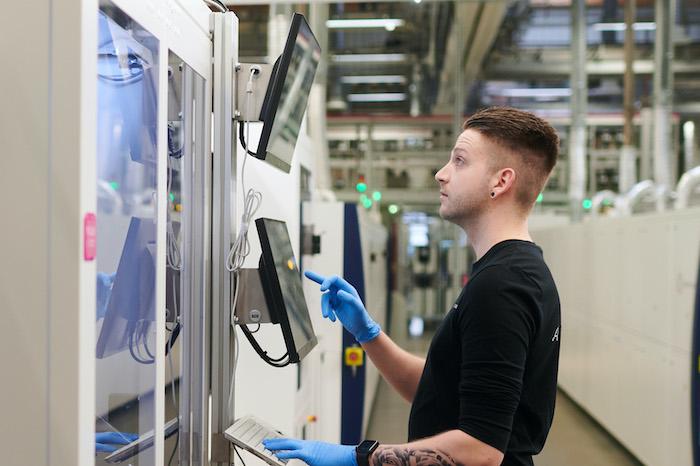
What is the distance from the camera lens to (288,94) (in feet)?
5.64

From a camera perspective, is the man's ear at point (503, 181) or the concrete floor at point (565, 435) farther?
the concrete floor at point (565, 435)

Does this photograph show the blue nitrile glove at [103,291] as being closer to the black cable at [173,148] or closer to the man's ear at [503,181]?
the black cable at [173,148]

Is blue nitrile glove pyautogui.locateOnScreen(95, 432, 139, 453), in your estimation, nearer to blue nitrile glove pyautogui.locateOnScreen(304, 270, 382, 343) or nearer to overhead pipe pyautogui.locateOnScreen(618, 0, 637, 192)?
blue nitrile glove pyautogui.locateOnScreen(304, 270, 382, 343)

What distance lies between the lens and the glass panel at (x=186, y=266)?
5.34 feet

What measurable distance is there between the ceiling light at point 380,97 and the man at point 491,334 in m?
10.7

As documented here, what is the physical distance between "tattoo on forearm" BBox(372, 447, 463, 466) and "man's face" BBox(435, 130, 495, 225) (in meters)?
0.51

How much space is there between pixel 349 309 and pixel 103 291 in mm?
746

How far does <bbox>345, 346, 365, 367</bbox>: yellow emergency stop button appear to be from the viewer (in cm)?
434

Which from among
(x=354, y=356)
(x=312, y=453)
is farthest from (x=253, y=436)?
(x=354, y=356)

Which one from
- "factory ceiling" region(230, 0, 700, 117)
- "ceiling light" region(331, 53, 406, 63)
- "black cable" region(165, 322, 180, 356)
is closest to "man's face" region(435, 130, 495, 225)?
"black cable" region(165, 322, 180, 356)

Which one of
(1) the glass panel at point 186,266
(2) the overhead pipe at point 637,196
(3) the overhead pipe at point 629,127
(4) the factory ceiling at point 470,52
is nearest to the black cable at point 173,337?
(1) the glass panel at point 186,266

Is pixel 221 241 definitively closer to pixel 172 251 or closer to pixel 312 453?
pixel 172 251

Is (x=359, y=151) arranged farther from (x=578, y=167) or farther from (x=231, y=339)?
(x=231, y=339)

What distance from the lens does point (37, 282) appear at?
1.00 metres
